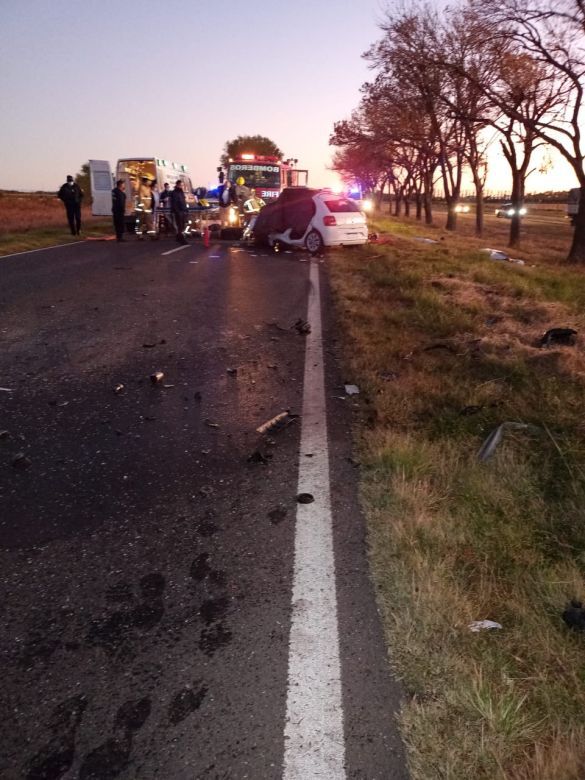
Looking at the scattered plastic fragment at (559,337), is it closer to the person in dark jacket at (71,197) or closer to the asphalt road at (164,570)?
the asphalt road at (164,570)

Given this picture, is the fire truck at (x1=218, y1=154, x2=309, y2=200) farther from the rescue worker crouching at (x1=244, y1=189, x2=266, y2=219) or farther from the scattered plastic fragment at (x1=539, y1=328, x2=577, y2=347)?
the scattered plastic fragment at (x1=539, y1=328, x2=577, y2=347)

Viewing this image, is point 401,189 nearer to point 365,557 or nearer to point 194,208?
point 194,208

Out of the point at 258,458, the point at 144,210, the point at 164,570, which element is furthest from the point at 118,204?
the point at 164,570

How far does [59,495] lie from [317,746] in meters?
2.15

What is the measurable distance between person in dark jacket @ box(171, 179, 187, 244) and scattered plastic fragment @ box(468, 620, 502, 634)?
17766 millimetres

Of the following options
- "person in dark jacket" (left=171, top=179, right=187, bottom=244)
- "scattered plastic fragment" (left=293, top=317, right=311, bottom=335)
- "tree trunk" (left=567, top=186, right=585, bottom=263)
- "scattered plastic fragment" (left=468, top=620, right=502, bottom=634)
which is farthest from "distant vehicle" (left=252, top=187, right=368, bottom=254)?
"scattered plastic fragment" (left=468, top=620, right=502, bottom=634)

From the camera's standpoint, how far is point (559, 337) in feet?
21.0

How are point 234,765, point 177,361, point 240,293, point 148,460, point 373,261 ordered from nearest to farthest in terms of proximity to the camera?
point 234,765 < point 148,460 < point 177,361 < point 240,293 < point 373,261

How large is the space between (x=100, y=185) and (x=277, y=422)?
88.8ft

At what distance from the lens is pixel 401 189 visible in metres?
63.0

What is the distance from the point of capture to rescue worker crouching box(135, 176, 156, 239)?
22.2 metres

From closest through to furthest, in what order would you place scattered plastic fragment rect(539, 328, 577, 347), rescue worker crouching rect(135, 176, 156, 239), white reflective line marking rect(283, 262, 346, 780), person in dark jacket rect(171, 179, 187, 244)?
white reflective line marking rect(283, 262, 346, 780)
scattered plastic fragment rect(539, 328, 577, 347)
person in dark jacket rect(171, 179, 187, 244)
rescue worker crouching rect(135, 176, 156, 239)

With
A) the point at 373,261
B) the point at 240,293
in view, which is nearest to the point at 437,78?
the point at 373,261

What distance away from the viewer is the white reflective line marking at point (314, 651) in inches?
67.7
